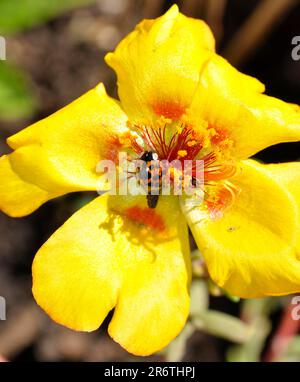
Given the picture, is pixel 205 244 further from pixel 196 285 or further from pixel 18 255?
pixel 18 255

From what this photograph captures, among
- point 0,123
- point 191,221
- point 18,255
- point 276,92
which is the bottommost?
point 18,255

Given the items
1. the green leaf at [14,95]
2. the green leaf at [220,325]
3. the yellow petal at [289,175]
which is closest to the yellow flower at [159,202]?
the yellow petal at [289,175]

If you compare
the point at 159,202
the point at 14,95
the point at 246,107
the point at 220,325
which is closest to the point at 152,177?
the point at 159,202

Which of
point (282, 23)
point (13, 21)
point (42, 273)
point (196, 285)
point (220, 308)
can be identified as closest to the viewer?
point (42, 273)

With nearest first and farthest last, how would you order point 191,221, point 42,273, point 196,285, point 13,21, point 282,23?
1. point 42,273
2. point 191,221
3. point 196,285
4. point 13,21
5. point 282,23

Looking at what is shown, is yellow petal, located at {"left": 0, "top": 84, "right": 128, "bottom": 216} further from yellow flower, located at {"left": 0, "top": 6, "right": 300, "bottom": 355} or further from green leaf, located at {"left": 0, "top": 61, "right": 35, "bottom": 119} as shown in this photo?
green leaf, located at {"left": 0, "top": 61, "right": 35, "bottom": 119}

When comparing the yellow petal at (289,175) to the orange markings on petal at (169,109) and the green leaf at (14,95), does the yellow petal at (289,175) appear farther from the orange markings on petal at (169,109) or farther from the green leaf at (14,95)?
the green leaf at (14,95)
